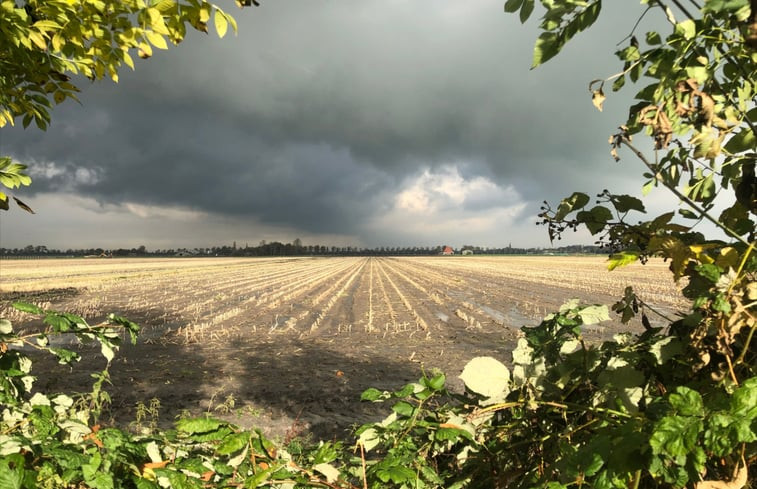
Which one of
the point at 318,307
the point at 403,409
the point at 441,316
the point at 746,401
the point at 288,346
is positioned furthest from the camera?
the point at 318,307

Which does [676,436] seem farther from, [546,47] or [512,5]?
[512,5]

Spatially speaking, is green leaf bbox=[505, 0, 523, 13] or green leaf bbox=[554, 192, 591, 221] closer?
green leaf bbox=[505, 0, 523, 13]

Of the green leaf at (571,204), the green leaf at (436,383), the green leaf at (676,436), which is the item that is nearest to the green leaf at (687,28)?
the green leaf at (571,204)

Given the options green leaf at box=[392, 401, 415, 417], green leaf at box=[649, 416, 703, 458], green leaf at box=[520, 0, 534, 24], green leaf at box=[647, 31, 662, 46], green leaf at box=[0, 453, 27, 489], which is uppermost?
green leaf at box=[520, 0, 534, 24]

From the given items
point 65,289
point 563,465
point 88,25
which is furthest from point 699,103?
point 65,289

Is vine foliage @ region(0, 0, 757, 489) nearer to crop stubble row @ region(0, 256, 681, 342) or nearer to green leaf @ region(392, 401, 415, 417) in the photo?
green leaf @ region(392, 401, 415, 417)

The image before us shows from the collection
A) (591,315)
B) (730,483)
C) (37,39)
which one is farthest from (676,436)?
(37,39)

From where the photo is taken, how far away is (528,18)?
1241 mm

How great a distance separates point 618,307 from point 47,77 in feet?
12.3

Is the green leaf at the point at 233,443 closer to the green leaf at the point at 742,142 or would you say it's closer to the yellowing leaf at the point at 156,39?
the yellowing leaf at the point at 156,39

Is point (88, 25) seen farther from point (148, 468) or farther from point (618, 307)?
point (618, 307)

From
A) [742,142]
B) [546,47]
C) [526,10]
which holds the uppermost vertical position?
[526,10]

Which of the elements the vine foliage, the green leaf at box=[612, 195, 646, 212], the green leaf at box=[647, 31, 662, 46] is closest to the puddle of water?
the vine foliage

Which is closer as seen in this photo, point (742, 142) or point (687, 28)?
point (687, 28)
